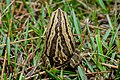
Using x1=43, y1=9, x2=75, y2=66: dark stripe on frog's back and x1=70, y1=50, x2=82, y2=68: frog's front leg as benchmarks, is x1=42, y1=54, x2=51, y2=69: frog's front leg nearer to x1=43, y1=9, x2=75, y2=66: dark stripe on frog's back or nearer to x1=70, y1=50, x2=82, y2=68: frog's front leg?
x1=43, y1=9, x2=75, y2=66: dark stripe on frog's back

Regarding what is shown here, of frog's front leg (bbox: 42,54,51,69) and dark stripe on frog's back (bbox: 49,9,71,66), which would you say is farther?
frog's front leg (bbox: 42,54,51,69)

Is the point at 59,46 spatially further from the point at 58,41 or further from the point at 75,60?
the point at 75,60

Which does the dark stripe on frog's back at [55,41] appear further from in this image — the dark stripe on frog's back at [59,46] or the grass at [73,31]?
the grass at [73,31]

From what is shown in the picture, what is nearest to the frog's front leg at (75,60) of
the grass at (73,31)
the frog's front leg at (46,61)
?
the grass at (73,31)

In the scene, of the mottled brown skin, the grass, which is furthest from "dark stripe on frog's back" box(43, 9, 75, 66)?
the grass

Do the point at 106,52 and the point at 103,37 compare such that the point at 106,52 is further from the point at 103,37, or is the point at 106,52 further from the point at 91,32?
the point at 91,32

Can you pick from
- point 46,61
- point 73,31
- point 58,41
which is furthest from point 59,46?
point 73,31

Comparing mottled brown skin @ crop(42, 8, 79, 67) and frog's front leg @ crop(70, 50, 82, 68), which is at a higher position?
mottled brown skin @ crop(42, 8, 79, 67)

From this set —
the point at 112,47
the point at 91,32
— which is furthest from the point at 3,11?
the point at 112,47
